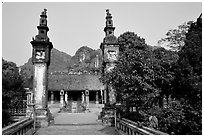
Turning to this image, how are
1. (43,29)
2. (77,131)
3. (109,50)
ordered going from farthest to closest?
(109,50) < (43,29) < (77,131)

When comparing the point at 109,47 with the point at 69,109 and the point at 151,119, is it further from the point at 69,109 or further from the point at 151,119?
the point at 69,109

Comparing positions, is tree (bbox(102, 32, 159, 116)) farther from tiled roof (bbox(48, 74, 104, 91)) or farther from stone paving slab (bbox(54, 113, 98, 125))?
tiled roof (bbox(48, 74, 104, 91))

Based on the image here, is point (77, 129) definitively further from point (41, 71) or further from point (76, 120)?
point (76, 120)

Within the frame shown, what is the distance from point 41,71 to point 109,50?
4400mm

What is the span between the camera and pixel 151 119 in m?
7.54

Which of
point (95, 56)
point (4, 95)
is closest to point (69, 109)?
point (4, 95)

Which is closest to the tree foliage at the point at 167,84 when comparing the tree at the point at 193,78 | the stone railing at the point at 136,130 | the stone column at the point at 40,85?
the tree at the point at 193,78

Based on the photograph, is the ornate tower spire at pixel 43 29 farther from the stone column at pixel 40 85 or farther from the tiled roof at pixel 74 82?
the tiled roof at pixel 74 82

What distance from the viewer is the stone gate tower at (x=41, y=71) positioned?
39.3 ft

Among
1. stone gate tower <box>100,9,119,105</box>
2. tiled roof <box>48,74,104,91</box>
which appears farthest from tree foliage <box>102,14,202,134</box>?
tiled roof <box>48,74,104,91</box>

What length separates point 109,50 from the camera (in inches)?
523

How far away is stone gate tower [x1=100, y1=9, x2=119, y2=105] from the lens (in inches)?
505

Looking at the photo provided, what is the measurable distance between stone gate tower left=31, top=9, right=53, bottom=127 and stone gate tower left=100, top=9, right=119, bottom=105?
350 centimetres

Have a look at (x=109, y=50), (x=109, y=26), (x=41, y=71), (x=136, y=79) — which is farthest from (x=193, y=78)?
(x=41, y=71)
